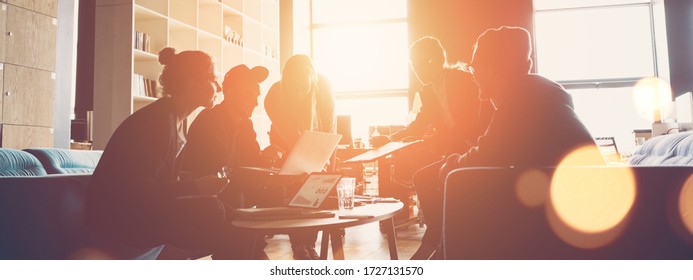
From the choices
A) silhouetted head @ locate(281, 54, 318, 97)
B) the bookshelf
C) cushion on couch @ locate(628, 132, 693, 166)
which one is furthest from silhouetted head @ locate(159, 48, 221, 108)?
the bookshelf

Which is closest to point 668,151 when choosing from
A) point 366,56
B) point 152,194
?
point 152,194

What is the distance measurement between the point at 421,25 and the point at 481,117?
5353mm

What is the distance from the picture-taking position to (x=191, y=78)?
1.75m

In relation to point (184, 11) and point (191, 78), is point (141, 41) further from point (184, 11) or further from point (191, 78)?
point (191, 78)

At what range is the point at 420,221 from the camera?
443 centimetres

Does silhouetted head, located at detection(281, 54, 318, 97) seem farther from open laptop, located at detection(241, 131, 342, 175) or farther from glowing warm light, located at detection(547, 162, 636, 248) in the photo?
glowing warm light, located at detection(547, 162, 636, 248)

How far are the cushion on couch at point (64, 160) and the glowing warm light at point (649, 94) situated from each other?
261 inches

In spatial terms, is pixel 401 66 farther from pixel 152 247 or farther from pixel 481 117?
pixel 152 247

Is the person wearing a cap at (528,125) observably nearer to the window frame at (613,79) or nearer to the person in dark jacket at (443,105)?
the person in dark jacket at (443,105)

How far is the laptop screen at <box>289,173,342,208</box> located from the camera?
1.79m

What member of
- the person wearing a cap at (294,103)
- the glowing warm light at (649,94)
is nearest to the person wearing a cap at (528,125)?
the person wearing a cap at (294,103)

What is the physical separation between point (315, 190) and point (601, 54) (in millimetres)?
7071
